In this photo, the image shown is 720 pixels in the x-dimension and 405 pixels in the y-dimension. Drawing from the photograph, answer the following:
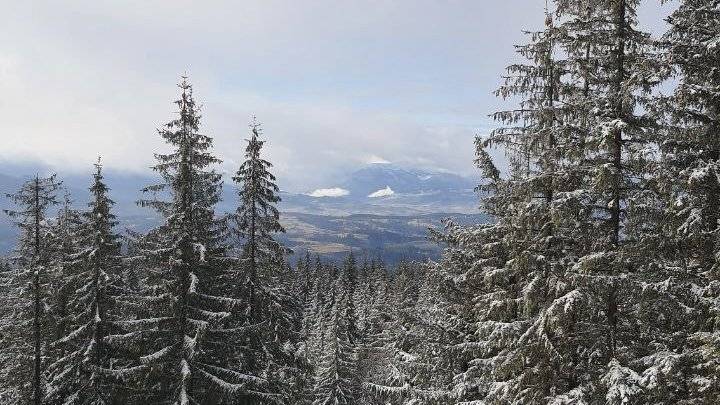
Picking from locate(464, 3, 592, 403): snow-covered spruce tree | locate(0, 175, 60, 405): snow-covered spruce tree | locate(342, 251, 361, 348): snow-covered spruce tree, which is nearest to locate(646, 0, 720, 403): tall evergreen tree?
locate(464, 3, 592, 403): snow-covered spruce tree

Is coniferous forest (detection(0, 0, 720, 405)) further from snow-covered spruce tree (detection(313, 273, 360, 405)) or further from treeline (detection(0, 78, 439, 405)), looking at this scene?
snow-covered spruce tree (detection(313, 273, 360, 405))

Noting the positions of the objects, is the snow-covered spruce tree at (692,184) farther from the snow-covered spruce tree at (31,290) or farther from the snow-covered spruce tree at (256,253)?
the snow-covered spruce tree at (31,290)

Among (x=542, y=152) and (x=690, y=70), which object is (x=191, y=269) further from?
(x=690, y=70)

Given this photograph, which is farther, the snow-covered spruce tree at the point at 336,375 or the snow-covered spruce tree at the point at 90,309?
the snow-covered spruce tree at the point at 336,375

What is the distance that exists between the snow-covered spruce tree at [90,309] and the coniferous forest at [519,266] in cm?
10

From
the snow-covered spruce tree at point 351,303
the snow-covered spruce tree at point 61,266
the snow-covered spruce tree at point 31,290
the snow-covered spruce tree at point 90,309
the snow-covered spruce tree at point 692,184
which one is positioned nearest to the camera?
the snow-covered spruce tree at point 692,184

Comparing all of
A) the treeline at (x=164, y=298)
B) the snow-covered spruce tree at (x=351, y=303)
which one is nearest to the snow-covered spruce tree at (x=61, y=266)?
the treeline at (x=164, y=298)

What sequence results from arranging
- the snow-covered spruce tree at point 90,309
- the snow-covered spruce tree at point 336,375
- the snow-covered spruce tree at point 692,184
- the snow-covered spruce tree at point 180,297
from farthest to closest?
the snow-covered spruce tree at point 336,375
the snow-covered spruce tree at point 90,309
the snow-covered spruce tree at point 180,297
the snow-covered spruce tree at point 692,184

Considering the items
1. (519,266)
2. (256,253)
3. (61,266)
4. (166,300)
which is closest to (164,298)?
(166,300)

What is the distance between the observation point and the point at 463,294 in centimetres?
1805

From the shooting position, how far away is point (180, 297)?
18.3 metres

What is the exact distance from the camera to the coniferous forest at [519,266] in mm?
10516

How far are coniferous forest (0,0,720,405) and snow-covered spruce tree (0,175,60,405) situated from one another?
118mm

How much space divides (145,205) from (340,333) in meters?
23.6
